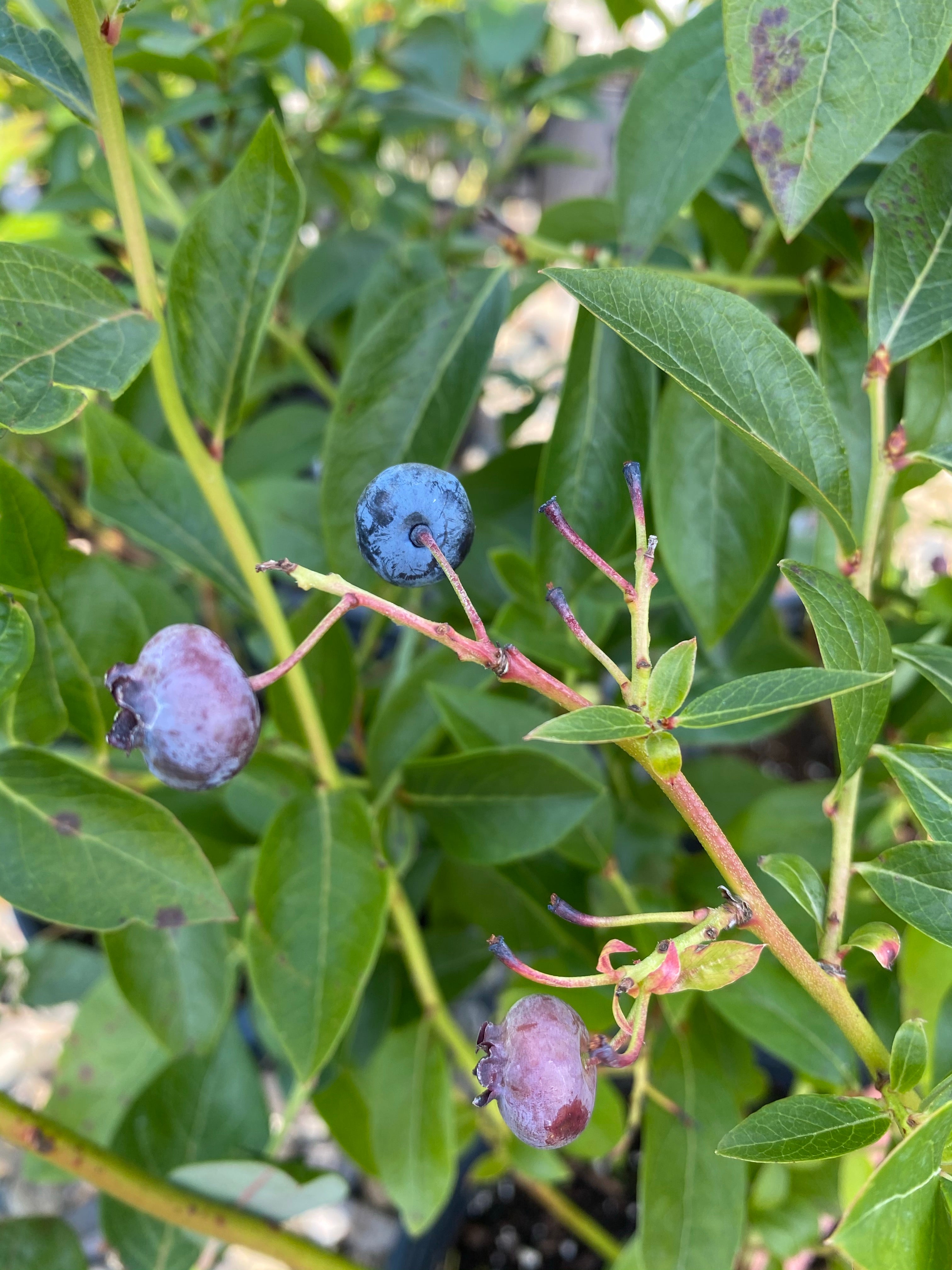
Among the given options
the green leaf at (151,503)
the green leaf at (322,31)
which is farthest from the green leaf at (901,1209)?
the green leaf at (322,31)

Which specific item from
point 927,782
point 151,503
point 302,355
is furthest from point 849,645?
point 302,355

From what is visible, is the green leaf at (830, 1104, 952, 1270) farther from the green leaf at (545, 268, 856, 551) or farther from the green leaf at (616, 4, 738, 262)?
the green leaf at (616, 4, 738, 262)

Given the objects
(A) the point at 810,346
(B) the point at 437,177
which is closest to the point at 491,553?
(A) the point at 810,346

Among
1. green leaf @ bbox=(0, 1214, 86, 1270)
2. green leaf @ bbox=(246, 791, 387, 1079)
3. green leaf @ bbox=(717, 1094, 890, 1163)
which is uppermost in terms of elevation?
green leaf @ bbox=(717, 1094, 890, 1163)

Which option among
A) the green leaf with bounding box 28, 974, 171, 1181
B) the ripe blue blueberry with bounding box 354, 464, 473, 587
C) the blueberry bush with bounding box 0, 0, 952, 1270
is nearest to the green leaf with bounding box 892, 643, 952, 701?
the blueberry bush with bounding box 0, 0, 952, 1270

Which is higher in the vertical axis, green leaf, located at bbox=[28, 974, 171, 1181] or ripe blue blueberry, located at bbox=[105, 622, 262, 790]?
ripe blue blueberry, located at bbox=[105, 622, 262, 790]

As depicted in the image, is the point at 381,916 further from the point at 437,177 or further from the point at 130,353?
the point at 437,177
